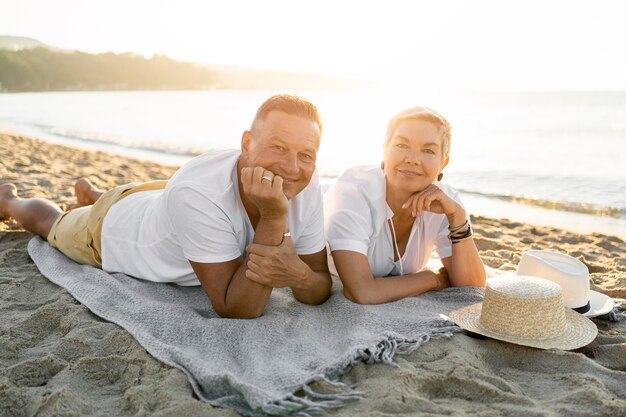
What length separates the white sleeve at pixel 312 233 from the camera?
10.5ft

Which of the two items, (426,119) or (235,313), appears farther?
(426,119)

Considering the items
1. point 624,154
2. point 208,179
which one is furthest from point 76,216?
point 624,154

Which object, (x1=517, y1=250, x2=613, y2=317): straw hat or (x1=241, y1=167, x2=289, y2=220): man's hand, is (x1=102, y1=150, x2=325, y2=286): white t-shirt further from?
(x1=517, y1=250, x2=613, y2=317): straw hat

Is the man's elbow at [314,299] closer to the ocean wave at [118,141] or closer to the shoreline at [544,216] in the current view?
the shoreline at [544,216]

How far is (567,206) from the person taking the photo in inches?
326

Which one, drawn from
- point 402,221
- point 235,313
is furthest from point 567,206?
point 235,313

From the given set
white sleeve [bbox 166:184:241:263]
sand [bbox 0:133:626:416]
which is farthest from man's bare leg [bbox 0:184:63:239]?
white sleeve [bbox 166:184:241:263]

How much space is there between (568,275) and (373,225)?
117 centimetres

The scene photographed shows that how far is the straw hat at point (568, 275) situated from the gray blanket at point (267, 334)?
39 cm

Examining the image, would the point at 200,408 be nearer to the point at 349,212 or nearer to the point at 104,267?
the point at 349,212

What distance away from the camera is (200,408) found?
7.41ft

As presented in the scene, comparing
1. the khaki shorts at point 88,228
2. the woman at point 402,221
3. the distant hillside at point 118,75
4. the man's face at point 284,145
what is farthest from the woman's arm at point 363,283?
the distant hillside at point 118,75

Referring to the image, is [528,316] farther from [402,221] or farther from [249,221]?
[249,221]

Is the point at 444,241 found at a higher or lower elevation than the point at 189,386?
higher
